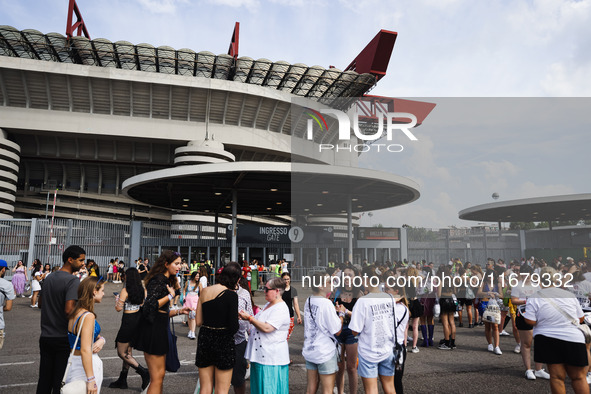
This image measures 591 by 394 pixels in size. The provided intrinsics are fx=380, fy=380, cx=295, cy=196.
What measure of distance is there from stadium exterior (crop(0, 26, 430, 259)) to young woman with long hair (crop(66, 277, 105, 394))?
2417cm

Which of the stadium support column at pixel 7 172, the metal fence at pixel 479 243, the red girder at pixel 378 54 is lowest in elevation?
the metal fence at pixel 479 243

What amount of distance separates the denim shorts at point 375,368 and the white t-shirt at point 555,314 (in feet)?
6.20

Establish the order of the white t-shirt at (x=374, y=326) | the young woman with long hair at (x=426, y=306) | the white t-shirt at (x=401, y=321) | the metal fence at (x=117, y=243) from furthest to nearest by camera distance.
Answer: the metal fence at (x=117, y=243)
the young woman with long hair at (x=426, y=306)
the white t-shirt at (x=401, y=321)
the white t-shirt at (x=374, y=326)

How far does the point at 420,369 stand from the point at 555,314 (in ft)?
9.54

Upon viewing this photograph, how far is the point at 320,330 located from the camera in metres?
4.42

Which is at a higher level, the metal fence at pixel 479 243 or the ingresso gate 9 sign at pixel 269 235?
the ingresso gate 9 sign at pixel 269 235

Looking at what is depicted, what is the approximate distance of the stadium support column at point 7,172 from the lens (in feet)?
120

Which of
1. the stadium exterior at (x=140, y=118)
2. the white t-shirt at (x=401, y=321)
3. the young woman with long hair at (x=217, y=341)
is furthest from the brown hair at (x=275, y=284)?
the stadium exterior at (x=140, y=118)

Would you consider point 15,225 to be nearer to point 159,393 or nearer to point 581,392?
point 159,393

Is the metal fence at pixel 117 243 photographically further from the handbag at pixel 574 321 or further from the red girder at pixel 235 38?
the red girder at pixel 235 38

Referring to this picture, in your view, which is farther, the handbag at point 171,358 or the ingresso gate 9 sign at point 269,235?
the ingresso gate 9 sign at point 269,235

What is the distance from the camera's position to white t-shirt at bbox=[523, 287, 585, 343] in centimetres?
432

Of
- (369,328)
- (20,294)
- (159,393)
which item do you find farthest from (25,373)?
(20,294)

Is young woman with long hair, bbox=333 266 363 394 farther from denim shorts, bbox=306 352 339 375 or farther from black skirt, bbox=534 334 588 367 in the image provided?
black skirt, bbox=534 334 588 367
